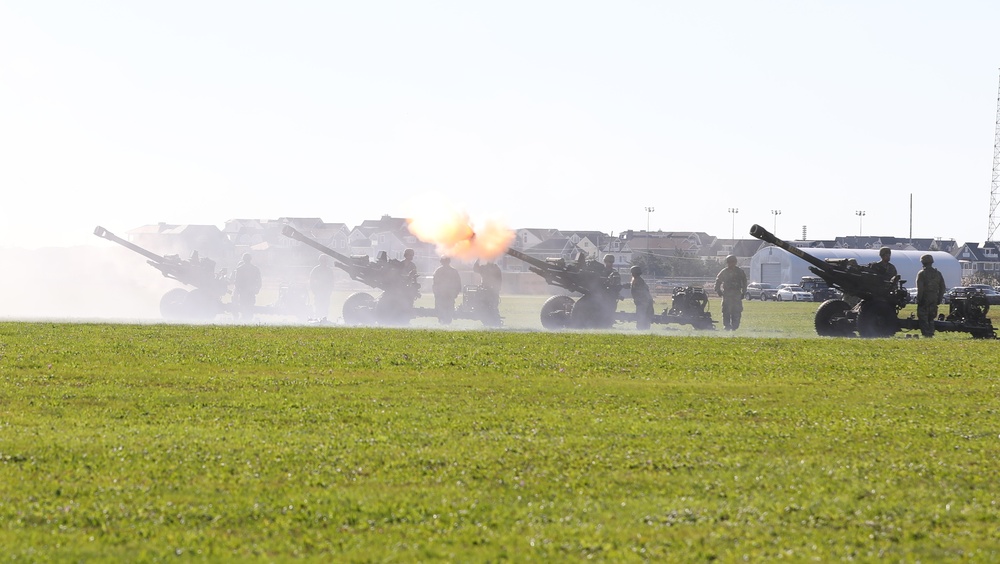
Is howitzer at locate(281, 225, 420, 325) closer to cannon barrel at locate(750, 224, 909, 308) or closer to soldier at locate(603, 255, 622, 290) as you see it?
soldier at locate(603, 255, 622, 290)

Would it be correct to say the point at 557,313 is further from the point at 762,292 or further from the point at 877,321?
the point at 762,292

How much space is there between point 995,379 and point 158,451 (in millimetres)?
13828

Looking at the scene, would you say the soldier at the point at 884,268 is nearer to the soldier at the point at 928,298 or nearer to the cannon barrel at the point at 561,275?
the soldier at the point at 928,298

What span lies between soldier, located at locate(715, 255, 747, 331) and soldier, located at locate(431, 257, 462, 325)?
8018 mm

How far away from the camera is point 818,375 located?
20.3m

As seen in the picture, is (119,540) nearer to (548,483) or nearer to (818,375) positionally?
(548,483)

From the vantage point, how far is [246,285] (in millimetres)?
43000

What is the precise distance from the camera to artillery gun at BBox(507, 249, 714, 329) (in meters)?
Answer: 35.8

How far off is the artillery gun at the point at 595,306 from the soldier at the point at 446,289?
10.3 feet

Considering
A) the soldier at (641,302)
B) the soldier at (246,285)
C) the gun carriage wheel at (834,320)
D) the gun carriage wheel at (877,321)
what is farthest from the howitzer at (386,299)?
the gun carriage wheel at (877,321)

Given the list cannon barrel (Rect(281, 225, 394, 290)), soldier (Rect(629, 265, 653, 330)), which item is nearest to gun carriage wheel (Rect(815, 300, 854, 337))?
soldier (Rect(629, 265, 653, 330))

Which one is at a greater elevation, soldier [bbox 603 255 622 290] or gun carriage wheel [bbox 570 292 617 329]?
soldier [bbox 603 255 622 290]

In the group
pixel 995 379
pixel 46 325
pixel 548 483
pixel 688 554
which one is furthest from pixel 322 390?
pixel 46 325

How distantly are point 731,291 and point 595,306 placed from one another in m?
3.97
